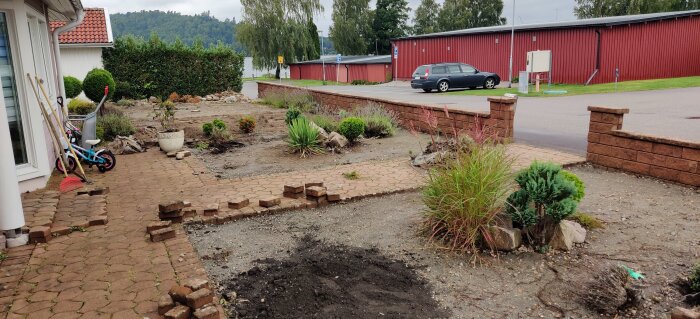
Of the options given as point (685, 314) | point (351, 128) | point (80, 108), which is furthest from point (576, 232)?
point (80, 108)

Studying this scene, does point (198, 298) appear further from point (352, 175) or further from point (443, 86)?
point (443, 86)

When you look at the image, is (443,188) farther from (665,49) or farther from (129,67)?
(665,49)

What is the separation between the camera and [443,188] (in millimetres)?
4723

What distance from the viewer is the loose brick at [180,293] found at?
11.2 feet

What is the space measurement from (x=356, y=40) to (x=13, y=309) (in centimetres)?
6536

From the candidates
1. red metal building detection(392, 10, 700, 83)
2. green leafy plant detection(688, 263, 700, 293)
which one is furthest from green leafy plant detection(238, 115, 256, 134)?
red metal building detection(392, 10, 700, 83)

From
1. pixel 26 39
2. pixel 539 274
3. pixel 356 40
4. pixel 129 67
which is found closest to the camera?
pixel 539 274

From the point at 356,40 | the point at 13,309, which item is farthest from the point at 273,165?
the point at 356,40

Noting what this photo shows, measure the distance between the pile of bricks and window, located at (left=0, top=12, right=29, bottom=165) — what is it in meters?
4.77

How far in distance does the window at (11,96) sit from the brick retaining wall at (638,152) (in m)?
7.89

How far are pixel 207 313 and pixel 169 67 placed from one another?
26.0m

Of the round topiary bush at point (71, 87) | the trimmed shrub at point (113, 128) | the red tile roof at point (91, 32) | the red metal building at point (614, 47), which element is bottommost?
the trimmed shrub at point (113, 128)

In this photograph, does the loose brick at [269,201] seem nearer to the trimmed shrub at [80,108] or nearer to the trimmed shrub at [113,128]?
the trimmed shrub at [113,128]

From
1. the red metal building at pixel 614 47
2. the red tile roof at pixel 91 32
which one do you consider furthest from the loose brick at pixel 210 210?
the red metal building at pixel 614 47
